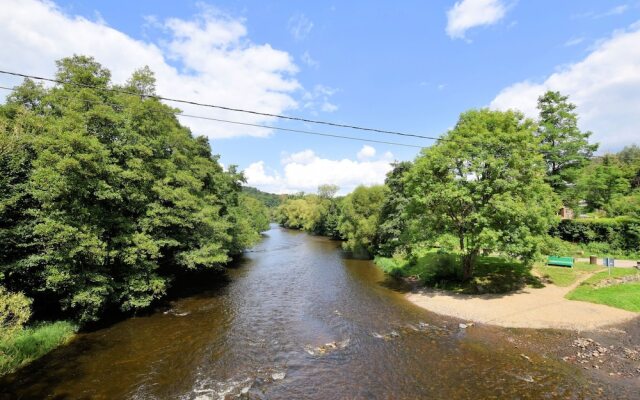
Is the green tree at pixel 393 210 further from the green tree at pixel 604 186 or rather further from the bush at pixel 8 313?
the bush at pixel 8 313

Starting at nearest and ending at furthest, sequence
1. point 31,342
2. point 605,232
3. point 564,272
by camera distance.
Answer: point 31,342 → point 564,272 → point 605,232

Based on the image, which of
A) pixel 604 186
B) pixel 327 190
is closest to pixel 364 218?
pixel 604 186

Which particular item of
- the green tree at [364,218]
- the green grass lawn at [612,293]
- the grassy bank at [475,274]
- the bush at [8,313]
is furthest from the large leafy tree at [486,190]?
the bush at [8,313]

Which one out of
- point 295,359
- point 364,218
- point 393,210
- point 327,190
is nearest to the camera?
point 295,359

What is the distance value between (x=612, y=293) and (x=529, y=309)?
17.9 feet

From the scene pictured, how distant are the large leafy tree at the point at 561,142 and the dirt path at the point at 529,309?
672 inches

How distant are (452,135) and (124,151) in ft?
77.4

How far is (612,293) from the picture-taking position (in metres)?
19.8

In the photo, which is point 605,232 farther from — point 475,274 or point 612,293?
point 475,274

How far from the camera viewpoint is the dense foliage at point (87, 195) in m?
15.6

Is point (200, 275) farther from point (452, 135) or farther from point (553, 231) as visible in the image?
point (553, 231)

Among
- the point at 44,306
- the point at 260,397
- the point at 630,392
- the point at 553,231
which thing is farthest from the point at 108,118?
the point at 553,231

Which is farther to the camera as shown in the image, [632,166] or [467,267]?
[632,166]

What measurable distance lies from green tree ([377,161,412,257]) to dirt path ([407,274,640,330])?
14828 millimetres
